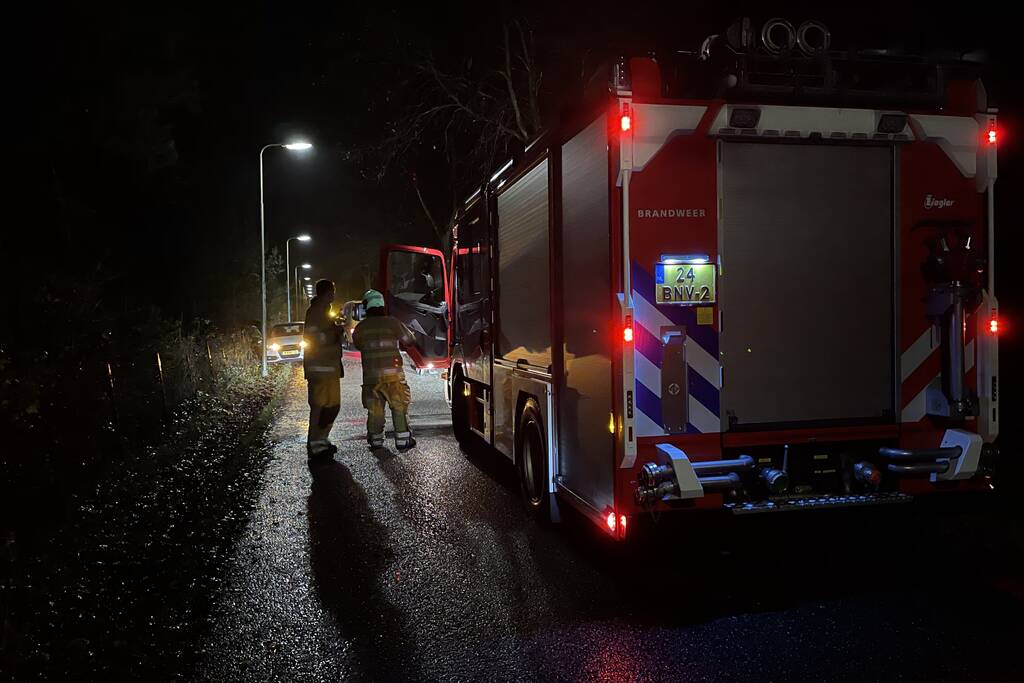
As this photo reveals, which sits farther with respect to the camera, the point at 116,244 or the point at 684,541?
the point at 116,244

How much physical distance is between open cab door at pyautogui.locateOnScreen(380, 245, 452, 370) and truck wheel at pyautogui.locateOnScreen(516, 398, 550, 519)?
828cm

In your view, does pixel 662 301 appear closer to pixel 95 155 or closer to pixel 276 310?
pixel 95 155

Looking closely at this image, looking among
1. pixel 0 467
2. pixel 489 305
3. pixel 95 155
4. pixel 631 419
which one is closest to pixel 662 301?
pixel 631 419

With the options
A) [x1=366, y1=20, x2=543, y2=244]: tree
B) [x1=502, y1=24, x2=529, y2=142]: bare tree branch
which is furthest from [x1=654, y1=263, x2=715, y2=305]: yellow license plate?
[x1=502, y1=24, x2=529, y2=142]: bare tree branch

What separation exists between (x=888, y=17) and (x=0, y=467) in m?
11.7

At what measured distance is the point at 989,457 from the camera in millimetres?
5352

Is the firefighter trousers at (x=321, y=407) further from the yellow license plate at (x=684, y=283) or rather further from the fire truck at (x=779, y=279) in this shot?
the yellow license plate at (x=684, y=283)

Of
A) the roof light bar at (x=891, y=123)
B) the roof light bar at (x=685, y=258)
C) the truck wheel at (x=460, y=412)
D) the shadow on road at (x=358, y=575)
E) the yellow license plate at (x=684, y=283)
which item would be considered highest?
the roof light bar at (x=891, y=123)

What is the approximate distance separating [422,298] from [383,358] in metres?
5.28

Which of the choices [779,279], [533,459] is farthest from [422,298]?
[779,279]

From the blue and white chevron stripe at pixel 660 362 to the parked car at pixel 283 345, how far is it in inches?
1020

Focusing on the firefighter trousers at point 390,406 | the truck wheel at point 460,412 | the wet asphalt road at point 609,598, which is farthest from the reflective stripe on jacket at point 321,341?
the wet asphalt road at point 609,598

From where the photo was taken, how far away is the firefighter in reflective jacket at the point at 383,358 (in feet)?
33.6

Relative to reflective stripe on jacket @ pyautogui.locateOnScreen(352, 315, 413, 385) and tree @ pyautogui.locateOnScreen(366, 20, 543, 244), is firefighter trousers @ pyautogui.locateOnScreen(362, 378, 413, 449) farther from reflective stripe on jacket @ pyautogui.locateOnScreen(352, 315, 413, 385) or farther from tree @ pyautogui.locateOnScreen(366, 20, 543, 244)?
tree @ pyautogui.locateOnScreen(366, 20, 543, 244)
